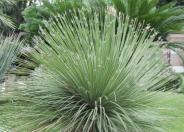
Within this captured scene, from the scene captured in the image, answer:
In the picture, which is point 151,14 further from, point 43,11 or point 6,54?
point 6,54

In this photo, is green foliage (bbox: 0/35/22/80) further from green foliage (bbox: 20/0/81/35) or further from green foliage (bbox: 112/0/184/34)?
green foliage (bbox: 112/0/184/34)

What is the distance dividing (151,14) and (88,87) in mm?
5210

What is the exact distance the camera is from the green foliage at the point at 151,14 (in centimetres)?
815

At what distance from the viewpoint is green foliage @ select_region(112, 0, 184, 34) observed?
8.15m

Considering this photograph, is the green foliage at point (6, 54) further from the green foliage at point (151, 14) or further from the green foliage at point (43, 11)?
Result: the green foliage at point (151, 14)

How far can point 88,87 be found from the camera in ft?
10.5

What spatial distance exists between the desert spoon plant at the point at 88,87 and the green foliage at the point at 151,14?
15.3ft

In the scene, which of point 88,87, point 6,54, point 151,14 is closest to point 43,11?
point 151,14

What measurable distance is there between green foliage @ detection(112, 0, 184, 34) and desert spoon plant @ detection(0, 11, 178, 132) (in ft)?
15.3

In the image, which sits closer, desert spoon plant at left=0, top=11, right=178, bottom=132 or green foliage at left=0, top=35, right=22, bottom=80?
desert spoon plant at left=0, top=11, right=178, bottom=132

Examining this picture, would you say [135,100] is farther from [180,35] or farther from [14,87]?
[180,35]

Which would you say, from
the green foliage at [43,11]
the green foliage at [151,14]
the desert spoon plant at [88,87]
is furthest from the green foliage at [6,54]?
the green foliage at [151,14]

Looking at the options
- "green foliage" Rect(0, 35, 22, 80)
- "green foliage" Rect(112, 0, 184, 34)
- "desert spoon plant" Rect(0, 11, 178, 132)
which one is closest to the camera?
"desert spoon plant" Rect(0, 11, 178, 132)

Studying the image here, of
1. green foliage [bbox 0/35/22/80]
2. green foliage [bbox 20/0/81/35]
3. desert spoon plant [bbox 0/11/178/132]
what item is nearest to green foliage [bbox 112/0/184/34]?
green foliage [bbox 20/0/81/35]
